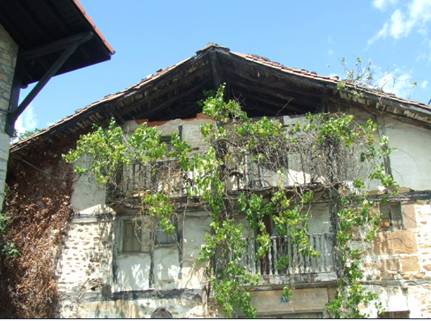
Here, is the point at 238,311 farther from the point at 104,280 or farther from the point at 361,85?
the point at 361,85

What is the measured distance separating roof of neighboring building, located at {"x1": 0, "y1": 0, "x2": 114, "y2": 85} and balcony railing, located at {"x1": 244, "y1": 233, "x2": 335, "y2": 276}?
5642 millimetres

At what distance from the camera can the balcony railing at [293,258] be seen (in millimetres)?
12445

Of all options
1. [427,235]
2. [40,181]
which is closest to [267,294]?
[427,235]

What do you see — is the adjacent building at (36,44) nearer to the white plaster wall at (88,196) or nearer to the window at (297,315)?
the white plaster wall at (88,196)

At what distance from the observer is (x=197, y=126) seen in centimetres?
1441

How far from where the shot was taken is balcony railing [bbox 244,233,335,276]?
12.4m

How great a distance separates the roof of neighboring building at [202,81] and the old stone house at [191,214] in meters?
0.03

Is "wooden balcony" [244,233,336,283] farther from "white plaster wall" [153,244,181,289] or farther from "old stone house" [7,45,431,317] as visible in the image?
"white plaster wall" [153,244,181,289]

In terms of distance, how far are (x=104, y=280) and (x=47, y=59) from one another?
5.31 meters

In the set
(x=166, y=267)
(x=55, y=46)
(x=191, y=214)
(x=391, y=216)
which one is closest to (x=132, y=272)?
(x=166, y=267)

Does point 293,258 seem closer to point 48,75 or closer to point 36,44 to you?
point 48,75

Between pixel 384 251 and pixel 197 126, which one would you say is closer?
pixel 384 251

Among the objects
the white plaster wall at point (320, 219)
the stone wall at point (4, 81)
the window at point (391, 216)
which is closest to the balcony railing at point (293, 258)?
the white plaster wall at point (320, 219)

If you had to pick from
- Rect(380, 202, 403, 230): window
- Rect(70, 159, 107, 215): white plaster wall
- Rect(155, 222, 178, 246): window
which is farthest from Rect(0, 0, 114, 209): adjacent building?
Rect(380, 202, 403, 230): window
